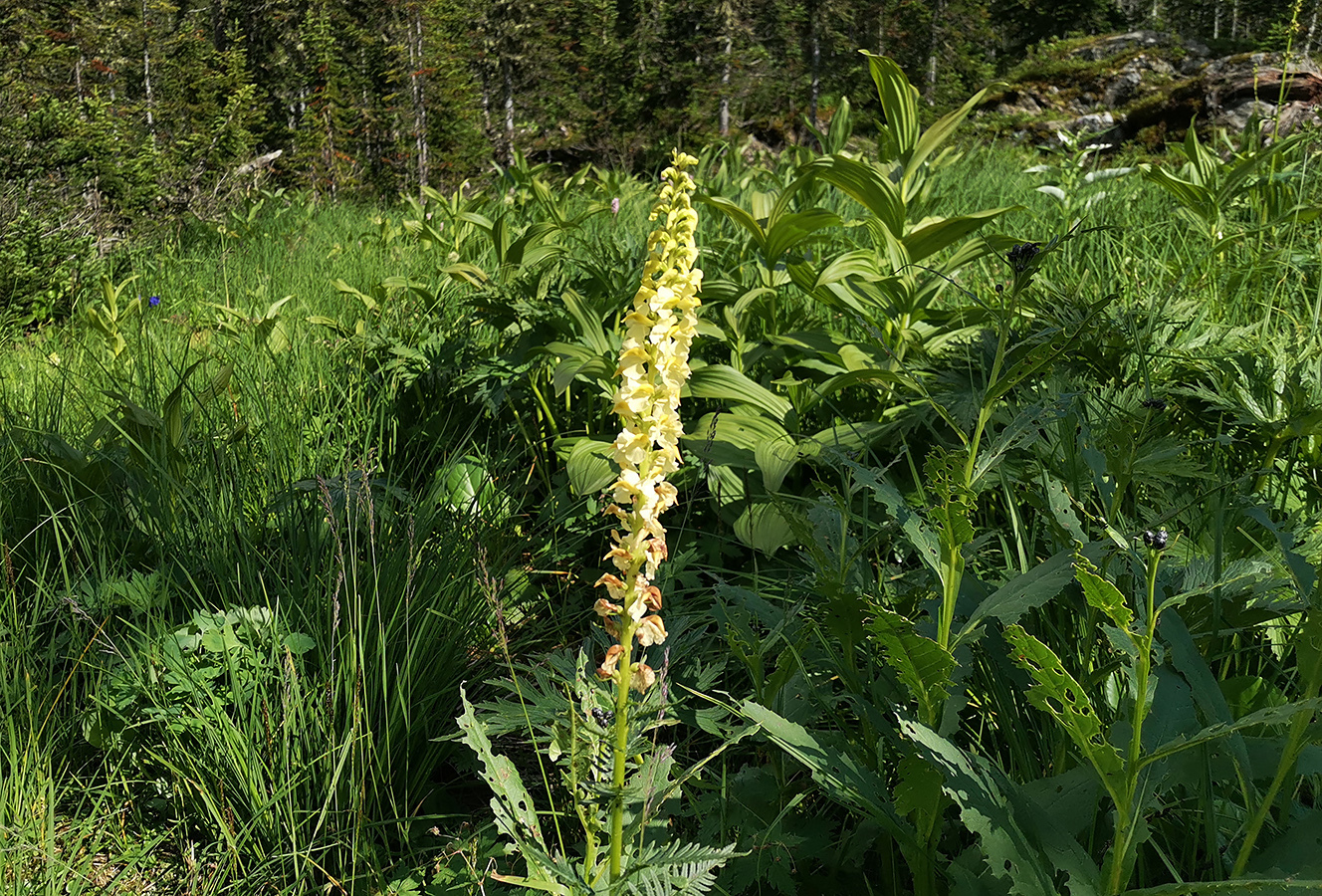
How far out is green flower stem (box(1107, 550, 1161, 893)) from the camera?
78cm

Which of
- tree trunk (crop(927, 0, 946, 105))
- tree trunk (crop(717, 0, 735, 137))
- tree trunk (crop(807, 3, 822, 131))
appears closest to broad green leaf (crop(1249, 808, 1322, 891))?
tree trunk (crop(717, 0, 735, 137))

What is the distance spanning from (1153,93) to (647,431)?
38.3 ft

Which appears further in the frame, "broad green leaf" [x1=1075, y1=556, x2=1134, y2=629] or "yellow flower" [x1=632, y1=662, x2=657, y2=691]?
"yellow flower" [x1=632, y1=662, x2=657, y2=691]

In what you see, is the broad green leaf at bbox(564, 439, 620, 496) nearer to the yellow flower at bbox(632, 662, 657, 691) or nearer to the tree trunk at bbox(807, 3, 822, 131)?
the yellow flower at bbox(632, 662, 657, 691)

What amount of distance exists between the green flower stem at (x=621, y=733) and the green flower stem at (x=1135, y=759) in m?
0.45

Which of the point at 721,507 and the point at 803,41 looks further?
the point at 803,41

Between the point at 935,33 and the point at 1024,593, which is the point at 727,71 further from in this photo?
the point at 1024,593

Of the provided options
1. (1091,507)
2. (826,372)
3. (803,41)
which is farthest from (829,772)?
(803,41)

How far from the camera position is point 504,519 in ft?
6.67

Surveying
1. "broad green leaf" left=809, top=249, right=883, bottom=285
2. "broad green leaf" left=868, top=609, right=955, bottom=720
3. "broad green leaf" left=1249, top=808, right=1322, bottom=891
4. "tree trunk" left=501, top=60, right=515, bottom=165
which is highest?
"broad green leaf" left=809, top=249, right=883, bottom=285

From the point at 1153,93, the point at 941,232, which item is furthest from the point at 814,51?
the point at 941,232

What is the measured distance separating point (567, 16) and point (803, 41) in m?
5.46

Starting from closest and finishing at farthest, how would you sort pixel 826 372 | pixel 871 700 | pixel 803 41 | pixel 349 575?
pixel 871 700 < pixel 349 575 < pixel 826 372 < pixel 803 41

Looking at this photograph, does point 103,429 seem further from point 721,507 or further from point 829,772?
point 829,772
